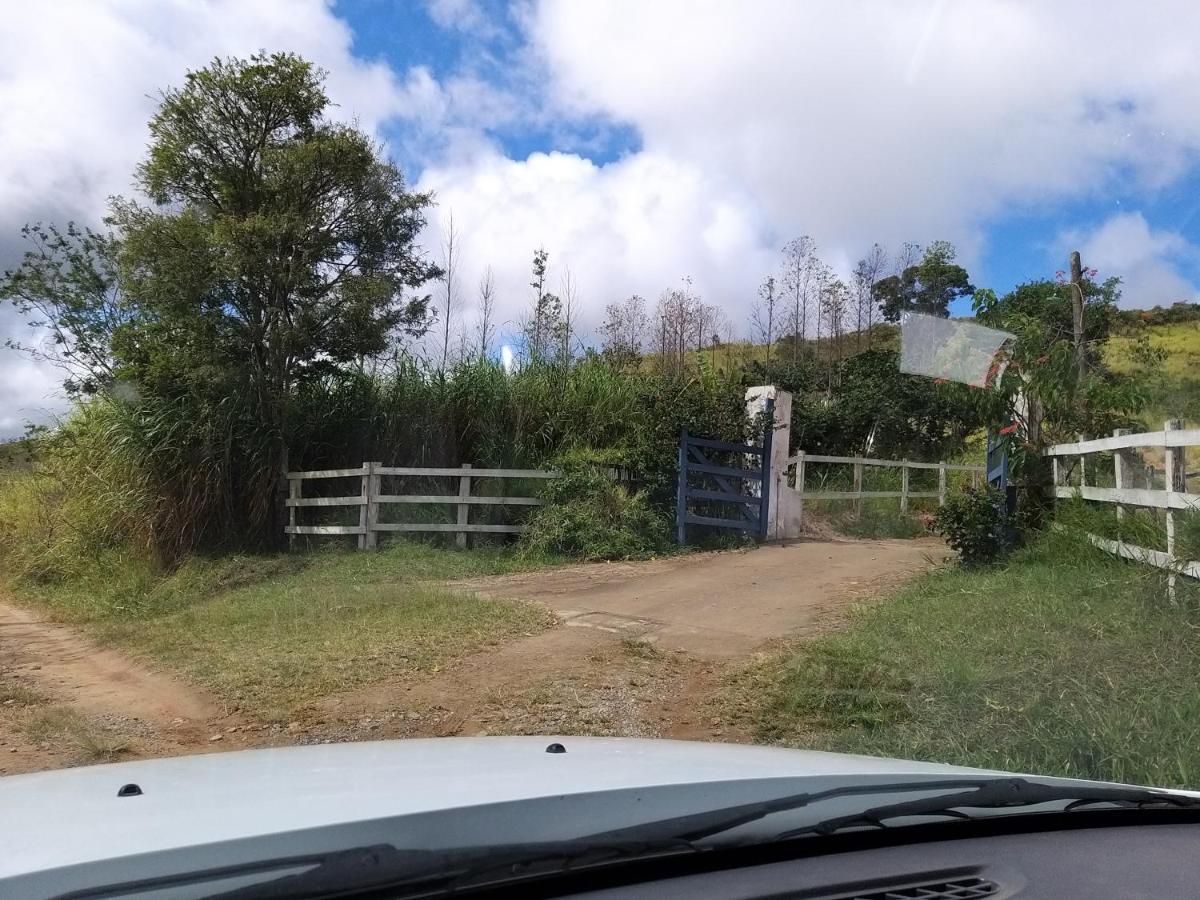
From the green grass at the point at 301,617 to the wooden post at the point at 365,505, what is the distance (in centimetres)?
57

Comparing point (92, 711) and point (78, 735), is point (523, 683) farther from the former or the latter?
point (92, 711)

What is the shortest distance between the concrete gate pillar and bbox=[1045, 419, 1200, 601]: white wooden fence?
22.9ft

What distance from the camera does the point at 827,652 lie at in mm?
7355

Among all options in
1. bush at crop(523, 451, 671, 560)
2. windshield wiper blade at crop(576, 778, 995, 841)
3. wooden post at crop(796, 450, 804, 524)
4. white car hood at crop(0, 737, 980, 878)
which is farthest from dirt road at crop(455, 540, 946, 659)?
windshield wiper blade at crop(576, 778, 995, 841)

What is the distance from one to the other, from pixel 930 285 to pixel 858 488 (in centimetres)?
493

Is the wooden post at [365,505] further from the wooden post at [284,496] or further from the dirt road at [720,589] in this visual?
the dirt road at [720,589]

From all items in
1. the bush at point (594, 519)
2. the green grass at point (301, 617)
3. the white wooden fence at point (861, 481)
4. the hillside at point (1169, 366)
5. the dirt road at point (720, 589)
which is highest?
the hillside at point (1169, 366)

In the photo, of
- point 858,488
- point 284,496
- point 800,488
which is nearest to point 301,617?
point 284,496

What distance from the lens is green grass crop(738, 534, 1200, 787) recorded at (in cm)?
478

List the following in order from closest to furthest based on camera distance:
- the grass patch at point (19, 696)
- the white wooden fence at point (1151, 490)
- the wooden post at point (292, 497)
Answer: the white wooden fence at point (1151, 490) < the grass patch at point (19, 696) < the wooden post at point (292, 497)

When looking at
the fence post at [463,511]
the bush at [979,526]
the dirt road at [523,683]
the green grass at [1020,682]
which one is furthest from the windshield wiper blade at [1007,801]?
the fence post at [463,511]

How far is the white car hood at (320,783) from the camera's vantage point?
210cm

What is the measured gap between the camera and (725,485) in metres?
16.3

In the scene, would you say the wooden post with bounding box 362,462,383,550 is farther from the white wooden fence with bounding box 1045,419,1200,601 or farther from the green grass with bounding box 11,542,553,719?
the white wooden fence with bounding box 1045,419,1200,601
